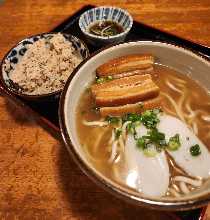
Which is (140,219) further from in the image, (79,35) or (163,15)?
(163,15)

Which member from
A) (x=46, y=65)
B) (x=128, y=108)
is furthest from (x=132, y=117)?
(x=46, y=65)

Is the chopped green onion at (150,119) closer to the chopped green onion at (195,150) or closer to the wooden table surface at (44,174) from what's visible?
the chopped green onion at (195,150)

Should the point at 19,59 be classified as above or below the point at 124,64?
below

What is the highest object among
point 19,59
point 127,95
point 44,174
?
point 127,95

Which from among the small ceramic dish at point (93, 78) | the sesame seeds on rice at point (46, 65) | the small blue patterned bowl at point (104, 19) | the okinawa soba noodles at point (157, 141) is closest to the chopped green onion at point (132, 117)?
the okinawa soba noodles at point (157, 141)

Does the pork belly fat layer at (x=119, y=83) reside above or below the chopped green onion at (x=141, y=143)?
above

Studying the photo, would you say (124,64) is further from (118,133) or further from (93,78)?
(118,133)
